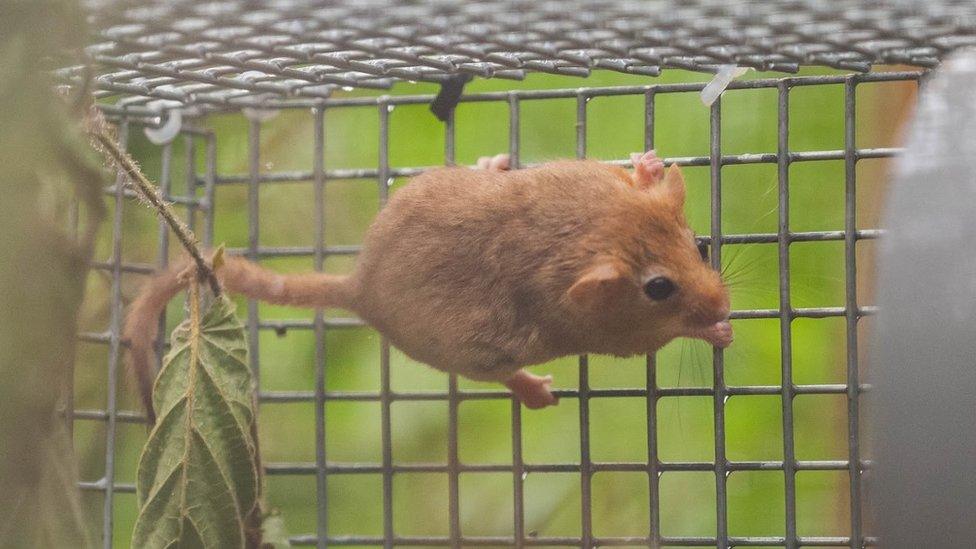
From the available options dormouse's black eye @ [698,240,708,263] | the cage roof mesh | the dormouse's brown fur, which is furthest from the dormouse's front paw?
the cage roof mesh

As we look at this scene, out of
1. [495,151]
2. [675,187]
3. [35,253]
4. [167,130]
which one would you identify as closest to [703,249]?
[675,187]

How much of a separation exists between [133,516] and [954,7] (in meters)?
1.78

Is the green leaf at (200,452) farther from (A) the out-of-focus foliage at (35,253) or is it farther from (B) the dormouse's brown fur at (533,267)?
(A) the out-of-focus foliage at (35,253)

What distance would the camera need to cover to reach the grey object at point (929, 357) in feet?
3.05

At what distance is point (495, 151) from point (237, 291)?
2.44ft

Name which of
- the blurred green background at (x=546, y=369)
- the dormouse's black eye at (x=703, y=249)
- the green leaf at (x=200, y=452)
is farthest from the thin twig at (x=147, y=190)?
the dormouse's black eye at (x=703, y=249)

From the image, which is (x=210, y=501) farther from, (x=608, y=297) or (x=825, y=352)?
(x=825, y=352)

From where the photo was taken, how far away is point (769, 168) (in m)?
1.84

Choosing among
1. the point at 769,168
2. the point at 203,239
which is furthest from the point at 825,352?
the point at 203,239

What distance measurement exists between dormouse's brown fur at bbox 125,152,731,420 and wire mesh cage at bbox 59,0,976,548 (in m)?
0.08

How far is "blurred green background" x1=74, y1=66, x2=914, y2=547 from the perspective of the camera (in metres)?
2.15

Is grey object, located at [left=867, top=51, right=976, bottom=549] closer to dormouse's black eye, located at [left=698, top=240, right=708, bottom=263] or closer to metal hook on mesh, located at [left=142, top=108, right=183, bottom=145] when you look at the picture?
dormouse's black eye, located at [left=698, top=240, right=708, bottom=263]

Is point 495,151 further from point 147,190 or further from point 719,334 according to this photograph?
point 147,190

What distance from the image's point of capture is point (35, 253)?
3.04 ft
